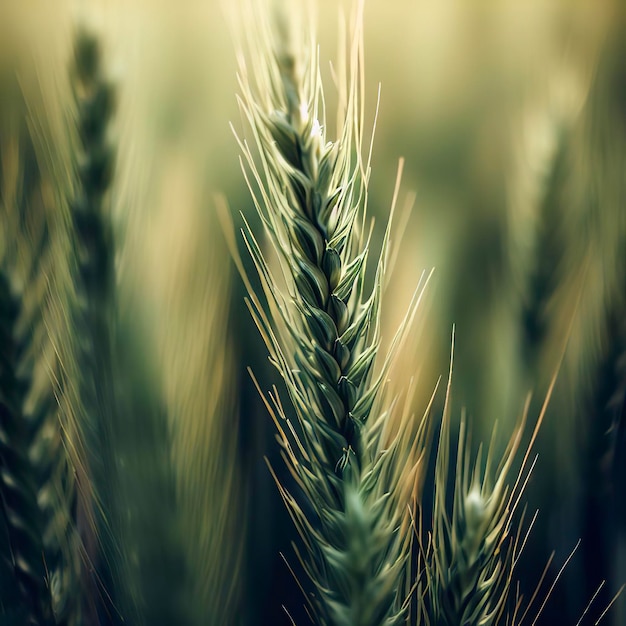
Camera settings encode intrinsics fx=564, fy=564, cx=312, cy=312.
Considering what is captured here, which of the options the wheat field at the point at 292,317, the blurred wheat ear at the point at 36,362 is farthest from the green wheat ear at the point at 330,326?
the blurred wheat ear at the point at 36,362

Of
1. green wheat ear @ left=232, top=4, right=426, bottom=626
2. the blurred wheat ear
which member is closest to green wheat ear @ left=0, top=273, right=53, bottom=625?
the blurred wheat ear

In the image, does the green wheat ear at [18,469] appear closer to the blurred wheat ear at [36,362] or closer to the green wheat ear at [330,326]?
the blurred wheat ear at [36,362]

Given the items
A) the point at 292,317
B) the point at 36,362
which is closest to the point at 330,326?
the point at 292,317

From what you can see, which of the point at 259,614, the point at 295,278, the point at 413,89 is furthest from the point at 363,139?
the point at 259,614

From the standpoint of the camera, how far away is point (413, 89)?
1.41ft

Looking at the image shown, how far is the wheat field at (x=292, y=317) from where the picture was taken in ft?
1.18

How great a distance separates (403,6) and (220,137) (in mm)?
164

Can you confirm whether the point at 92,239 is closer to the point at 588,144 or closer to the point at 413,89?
the point at 413,89

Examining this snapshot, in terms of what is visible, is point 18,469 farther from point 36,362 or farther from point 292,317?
point 292,317

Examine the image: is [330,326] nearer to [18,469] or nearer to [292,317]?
[292,317]

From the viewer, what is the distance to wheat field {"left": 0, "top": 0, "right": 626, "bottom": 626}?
1.18 feet

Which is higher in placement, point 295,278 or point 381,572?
point 295,278

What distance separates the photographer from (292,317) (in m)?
0.33

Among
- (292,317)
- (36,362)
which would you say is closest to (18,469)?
(36,362)
